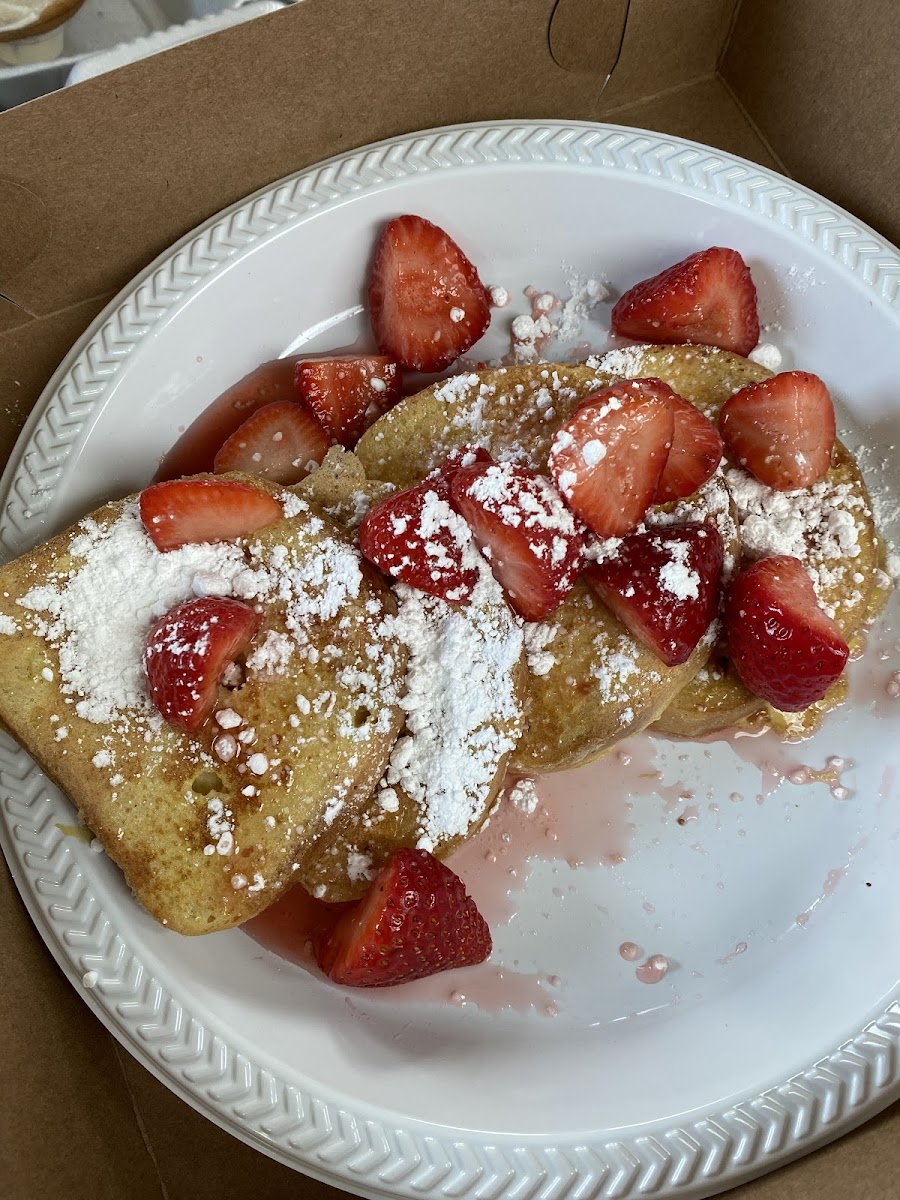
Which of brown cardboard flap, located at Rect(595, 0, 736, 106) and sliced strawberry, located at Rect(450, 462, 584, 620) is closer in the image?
sliced strawberry, located at Rect(450, 462, 584, 620)

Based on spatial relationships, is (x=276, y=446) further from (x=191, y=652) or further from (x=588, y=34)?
(x=588, y=34)

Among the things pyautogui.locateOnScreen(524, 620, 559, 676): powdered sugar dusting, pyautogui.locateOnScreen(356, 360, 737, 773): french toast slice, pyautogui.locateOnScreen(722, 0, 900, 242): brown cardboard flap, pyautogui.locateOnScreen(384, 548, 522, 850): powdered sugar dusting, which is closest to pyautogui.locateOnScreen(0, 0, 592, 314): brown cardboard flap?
pyautogui.locateOnScreen(722, 0, 900, 242): brown cardboard flap

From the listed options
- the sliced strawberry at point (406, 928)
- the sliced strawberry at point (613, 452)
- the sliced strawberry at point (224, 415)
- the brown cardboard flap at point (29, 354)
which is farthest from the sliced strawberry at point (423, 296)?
the sliced strawberry at point (406, 928)

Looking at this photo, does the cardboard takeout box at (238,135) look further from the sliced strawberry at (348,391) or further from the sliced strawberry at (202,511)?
the sliced strawberry at (202,511)

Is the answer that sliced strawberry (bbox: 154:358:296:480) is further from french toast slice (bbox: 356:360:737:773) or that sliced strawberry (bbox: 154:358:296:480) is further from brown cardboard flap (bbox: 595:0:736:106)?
brown cardboard flap (bbox: 595:0:736:106)

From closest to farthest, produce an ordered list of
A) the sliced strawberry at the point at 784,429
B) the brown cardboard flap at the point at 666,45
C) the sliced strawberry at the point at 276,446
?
the sliced strawberry at the point at 784,429 → the sliced strawberry at the point at 276,446 → the brown cardboard flap at the point at 666,45
